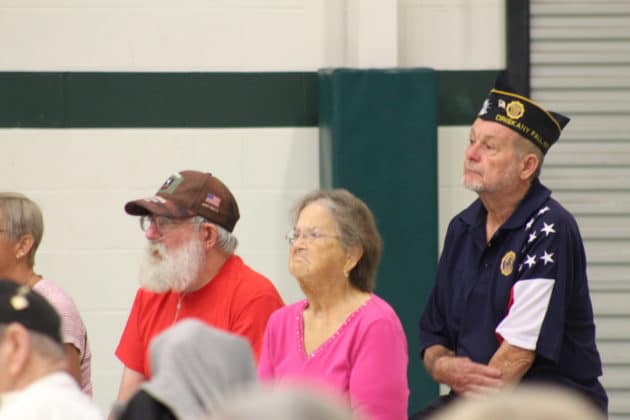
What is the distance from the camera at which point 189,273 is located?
411cm

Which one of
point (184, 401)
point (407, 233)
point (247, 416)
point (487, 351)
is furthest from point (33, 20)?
point (247, 416)

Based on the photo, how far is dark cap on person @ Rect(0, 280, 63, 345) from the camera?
2.70 m

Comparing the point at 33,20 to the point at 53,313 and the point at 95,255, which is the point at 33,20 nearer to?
the point at 95,255

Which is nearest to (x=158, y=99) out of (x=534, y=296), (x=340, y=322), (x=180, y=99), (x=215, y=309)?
(x=180, y=99)

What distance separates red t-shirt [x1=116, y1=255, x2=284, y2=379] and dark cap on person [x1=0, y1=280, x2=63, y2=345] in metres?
1.33

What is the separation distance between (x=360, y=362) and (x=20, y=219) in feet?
4.64

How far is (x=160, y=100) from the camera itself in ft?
17.7

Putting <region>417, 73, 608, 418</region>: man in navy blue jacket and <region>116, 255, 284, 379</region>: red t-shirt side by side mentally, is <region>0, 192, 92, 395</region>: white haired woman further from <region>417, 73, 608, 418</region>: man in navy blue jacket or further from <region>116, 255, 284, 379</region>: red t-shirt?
<region>417, 73, 608, 418</region>: man in navy blue jacket

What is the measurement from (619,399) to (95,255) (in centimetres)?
226

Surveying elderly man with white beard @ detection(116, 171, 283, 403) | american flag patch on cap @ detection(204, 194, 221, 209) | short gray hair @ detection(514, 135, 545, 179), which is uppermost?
short gray hair @ detection(514, 135, 545, 179)

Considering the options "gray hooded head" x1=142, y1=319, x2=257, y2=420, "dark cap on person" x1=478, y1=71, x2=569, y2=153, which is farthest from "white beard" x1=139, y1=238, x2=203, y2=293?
"gray hooded head" x1=142, y1=319, x2=257, y2=420

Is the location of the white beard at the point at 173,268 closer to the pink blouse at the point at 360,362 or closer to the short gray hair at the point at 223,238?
the short gray hair at the point at 223,238

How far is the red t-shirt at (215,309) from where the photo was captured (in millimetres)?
4062

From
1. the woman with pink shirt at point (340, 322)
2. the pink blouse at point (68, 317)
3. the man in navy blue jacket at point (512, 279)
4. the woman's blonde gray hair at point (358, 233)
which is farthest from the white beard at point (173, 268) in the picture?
the man in navy blue jacket at point (512, 279)
